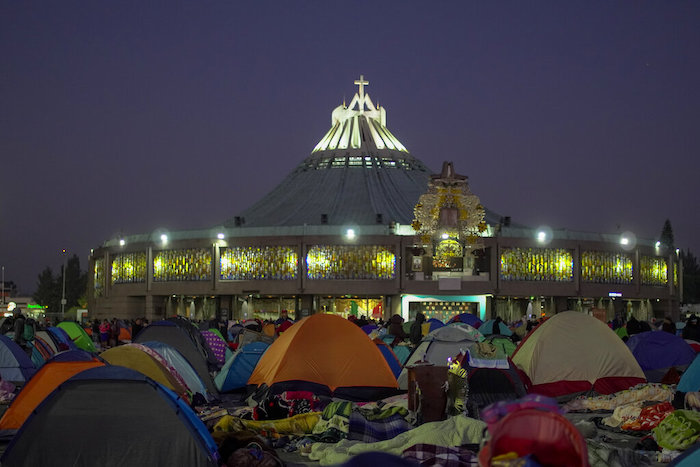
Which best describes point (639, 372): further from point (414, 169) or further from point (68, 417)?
point (414, 169)

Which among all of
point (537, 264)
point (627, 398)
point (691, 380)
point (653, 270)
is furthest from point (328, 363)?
point (653, 270)

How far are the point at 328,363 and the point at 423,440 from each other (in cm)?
563

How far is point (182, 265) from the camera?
58.4 m

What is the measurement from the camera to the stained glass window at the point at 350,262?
181 ft

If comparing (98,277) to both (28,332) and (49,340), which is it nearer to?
(49,340)

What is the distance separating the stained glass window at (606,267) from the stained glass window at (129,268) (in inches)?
1037

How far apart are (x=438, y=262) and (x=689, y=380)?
40151 millimetres

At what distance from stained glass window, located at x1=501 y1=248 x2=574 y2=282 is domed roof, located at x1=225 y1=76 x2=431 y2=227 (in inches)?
286

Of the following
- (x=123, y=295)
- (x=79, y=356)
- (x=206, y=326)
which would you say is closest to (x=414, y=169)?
(x=123, y=295)

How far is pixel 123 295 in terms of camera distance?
204 ft

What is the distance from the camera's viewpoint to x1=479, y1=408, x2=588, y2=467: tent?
14.6 ft

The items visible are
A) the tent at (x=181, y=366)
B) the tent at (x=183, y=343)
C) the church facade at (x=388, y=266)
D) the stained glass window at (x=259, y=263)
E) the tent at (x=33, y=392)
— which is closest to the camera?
the tent at (x=33, y=392)

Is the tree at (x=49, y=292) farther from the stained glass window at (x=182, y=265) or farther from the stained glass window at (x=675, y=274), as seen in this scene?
the stained glass window at (x=675, y=274)

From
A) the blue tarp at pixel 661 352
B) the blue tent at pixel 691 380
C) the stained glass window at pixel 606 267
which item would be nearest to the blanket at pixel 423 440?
the blue tent at pixel 691 380
